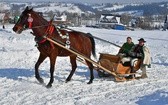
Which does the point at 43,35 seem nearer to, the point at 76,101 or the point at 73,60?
the point at 73,60

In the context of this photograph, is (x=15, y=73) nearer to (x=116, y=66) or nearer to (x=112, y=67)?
(x=112, y=67)

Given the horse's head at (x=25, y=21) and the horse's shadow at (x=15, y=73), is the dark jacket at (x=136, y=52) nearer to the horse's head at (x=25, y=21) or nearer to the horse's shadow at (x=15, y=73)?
the horse's shadow at (x=15, y=73)

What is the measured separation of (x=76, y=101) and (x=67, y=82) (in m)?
2.87

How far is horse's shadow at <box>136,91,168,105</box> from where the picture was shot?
340 inches

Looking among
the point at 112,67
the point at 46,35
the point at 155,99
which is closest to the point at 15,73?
the point at 46,35

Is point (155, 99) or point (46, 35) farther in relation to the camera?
point (46, 35)

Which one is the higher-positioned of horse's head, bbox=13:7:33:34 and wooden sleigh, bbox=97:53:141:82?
horse's head, bbox=13:7:33:34

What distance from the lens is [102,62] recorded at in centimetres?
1288

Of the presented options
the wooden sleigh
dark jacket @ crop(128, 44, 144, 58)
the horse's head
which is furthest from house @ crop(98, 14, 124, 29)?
the horse's head

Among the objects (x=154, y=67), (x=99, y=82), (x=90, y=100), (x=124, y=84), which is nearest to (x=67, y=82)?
(x=99, y=82)

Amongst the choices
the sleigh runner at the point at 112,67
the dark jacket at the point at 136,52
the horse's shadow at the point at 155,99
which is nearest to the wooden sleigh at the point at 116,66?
the sleigh runner at the point at 112,67

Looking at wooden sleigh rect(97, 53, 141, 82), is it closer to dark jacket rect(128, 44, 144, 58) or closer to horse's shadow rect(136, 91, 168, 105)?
dark jacket rect(128, 44, 144, 58)

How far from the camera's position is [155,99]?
29.5ft

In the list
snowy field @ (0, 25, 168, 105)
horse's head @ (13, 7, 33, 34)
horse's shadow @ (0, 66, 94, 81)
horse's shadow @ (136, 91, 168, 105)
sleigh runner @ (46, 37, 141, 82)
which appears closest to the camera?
horse's shadow @ (136, 91, 168, 105)
